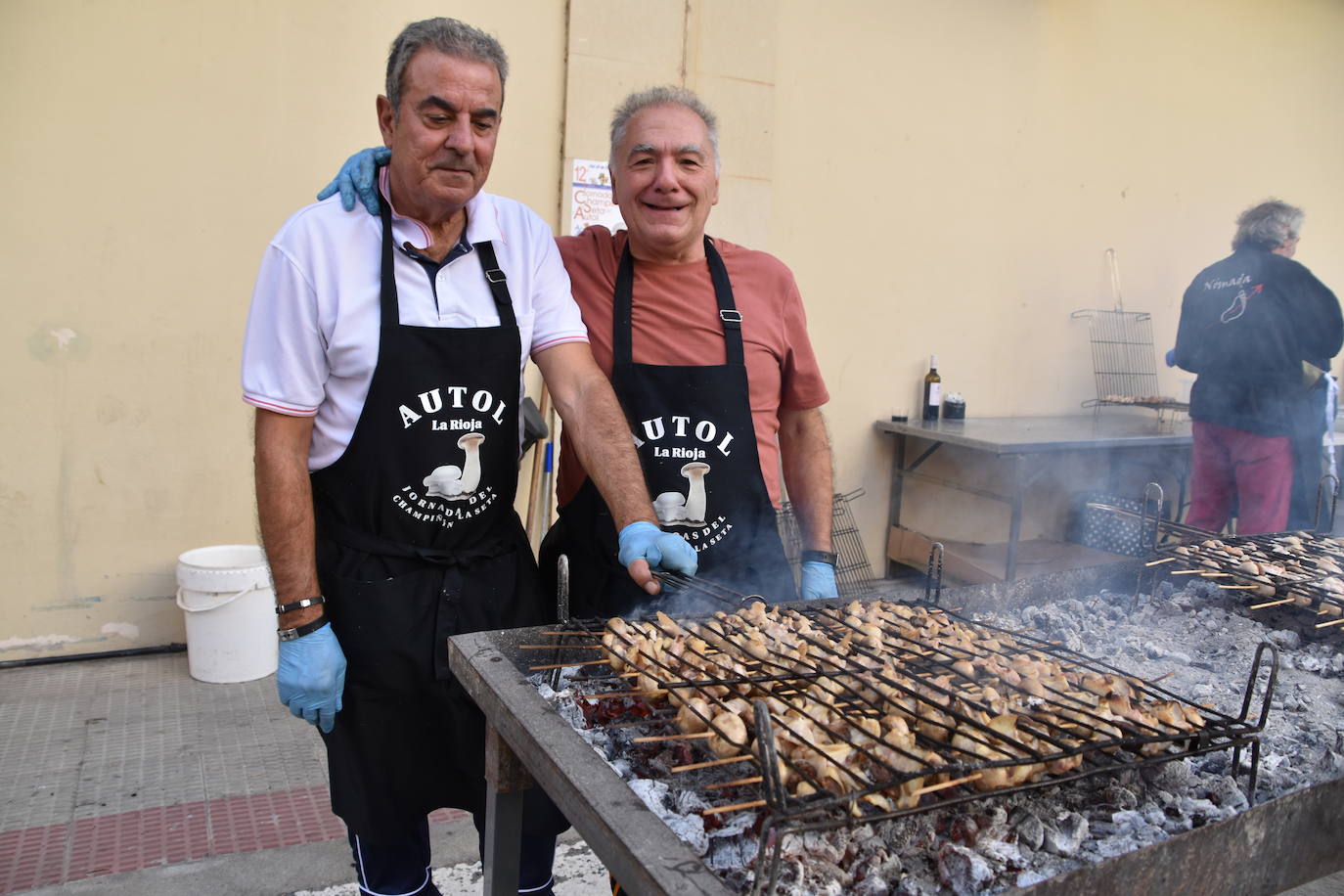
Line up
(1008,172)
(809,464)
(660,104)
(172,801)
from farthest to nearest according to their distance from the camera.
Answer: (1008,172) < (172,801) < (809,464) < (660,104)

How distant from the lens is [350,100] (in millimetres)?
4738

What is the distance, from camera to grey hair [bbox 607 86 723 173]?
2.72 metres

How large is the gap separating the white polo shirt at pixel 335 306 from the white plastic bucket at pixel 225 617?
2.45 metres

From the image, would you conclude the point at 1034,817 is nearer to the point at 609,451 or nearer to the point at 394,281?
the point at 609,451

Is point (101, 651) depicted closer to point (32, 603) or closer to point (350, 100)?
point (32, 603)

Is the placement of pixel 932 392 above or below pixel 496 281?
below

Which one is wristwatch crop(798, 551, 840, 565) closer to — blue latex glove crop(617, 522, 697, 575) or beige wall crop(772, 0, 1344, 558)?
blue latex glove crop(617, 522, 697, 575)

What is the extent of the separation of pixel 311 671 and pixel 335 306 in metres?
0.86

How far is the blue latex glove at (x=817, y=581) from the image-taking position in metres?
2.83

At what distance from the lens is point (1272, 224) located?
5.61 metres

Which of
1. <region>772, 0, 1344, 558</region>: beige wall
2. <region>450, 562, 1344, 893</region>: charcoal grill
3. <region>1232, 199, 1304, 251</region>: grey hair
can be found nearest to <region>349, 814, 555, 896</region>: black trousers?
<region>450, 562, 1344, 893</region>: charcoal grill

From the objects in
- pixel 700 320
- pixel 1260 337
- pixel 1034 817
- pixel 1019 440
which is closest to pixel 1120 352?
Answer: pixel 1260 337

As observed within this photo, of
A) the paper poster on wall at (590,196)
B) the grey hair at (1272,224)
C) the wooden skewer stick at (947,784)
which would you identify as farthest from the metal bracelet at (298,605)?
the grey hair at (1272,224)

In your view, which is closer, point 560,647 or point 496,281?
point 560,647
